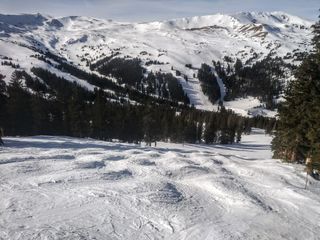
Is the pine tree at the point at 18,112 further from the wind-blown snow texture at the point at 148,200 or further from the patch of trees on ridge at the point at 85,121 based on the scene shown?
the wind-blown snow texture at the point at 148,200

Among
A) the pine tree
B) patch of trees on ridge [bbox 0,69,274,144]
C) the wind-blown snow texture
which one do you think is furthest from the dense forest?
the pine tree

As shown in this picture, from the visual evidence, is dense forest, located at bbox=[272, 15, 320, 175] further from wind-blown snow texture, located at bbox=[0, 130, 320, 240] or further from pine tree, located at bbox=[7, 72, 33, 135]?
pine tree, located at bbox=[7, 72, 33, 135]

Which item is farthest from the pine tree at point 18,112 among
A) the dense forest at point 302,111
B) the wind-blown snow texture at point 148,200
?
the dense forest at point 302,111

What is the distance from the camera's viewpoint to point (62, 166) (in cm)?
2525

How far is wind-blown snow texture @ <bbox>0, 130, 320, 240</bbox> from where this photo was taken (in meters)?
16.0

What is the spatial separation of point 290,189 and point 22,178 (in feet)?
51.4

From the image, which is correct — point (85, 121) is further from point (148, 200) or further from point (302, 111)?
point (148, 200)

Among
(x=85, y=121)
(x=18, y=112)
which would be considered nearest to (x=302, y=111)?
(x=18, y=112)

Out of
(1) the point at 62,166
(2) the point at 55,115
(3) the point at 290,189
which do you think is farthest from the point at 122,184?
(2) the point at 55,115

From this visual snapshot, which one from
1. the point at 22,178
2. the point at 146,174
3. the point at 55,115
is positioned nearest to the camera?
the point at 22,178

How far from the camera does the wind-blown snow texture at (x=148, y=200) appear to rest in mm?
16016

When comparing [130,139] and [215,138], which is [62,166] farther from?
[215,138]

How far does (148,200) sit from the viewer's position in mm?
19375

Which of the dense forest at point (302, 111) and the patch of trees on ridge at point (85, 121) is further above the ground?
the dense forest at point (302, 111)
